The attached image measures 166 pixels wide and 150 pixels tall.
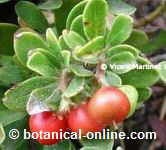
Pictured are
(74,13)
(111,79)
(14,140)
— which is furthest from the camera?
(14,140)

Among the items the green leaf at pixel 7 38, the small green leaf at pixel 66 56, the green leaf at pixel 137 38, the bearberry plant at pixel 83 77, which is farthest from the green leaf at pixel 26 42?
the green leaf at pixel 137 38

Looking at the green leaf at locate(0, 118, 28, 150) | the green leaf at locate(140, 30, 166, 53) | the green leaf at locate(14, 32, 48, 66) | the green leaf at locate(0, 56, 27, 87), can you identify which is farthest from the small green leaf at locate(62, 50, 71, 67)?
the green leaf at locate(140, 30, 166, 53)

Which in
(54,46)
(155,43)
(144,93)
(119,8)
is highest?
(54,46)

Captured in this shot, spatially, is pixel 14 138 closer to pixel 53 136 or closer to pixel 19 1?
pixel 53 136

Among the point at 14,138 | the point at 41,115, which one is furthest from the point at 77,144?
the point at 41,115

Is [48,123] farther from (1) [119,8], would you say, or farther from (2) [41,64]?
(1) [119,8]

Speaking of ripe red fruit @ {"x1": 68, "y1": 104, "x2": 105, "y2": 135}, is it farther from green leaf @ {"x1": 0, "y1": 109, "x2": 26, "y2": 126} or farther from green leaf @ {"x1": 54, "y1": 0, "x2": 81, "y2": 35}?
green leaf @ {"x1": 54, "y1": 0, "x2": 81, "y2": 35}

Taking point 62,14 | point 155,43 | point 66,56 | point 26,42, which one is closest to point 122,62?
point 66,56
